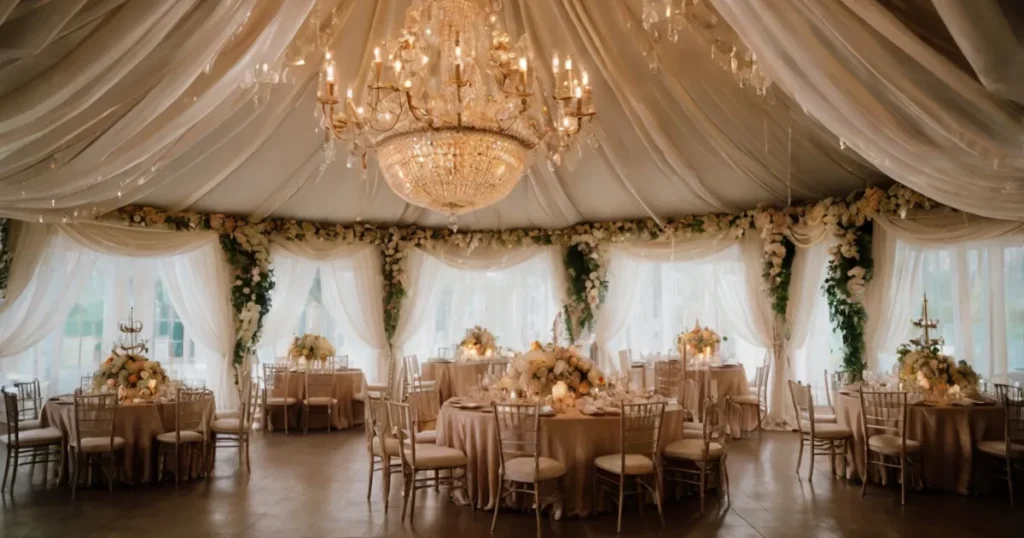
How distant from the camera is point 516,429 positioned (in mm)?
6004

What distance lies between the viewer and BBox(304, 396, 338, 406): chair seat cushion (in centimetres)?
1006

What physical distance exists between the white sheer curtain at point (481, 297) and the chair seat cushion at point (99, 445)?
6026mm

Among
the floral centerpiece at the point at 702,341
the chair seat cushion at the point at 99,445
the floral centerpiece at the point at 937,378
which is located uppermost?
the floral centerpiece at the point at 702,341

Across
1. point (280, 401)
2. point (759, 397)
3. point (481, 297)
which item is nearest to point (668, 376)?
point (759, 397)

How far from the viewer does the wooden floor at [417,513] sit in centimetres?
554

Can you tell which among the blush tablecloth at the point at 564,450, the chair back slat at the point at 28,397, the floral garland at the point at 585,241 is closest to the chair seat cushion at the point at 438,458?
the blush tablecloth at the point at 564,450

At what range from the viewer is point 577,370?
6586mm

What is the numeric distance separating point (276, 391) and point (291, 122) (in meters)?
4.27

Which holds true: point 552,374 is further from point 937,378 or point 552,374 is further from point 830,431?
point 937,378

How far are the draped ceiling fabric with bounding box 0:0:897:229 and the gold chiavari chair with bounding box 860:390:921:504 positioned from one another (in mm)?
2695

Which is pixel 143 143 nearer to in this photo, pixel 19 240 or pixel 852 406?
pixel 19 240

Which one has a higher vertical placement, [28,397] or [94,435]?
[28,397]

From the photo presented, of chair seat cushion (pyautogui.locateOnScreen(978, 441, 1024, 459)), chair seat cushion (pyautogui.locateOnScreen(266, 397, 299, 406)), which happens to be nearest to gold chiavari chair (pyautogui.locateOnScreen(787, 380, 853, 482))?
chair seat cushion (pyautogui.locateOnScreen(978, 441, 1024, 459))

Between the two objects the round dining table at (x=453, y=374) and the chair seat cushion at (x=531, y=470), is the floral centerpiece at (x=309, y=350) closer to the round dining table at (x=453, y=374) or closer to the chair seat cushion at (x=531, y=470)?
the round dining table at (x=453, y=374)
